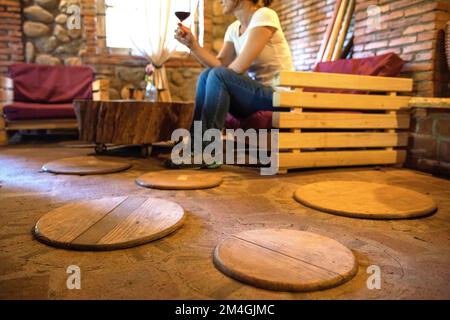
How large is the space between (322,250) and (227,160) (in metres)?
1.83

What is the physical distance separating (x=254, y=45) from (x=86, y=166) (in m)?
1.44

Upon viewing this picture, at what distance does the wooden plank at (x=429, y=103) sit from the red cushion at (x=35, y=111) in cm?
355

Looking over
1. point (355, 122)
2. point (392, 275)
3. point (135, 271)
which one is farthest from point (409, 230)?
point (355, 122)

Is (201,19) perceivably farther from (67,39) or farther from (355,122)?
(355,122)

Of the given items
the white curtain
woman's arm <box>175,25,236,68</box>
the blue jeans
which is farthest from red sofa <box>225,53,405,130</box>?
the white curtain

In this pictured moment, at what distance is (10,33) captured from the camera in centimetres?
460

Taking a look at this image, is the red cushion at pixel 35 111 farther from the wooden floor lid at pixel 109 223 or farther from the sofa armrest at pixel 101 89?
the wooden floor lid at pixel 109 223

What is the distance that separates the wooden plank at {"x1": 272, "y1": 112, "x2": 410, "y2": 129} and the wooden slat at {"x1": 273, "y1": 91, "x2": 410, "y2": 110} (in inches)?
2.3

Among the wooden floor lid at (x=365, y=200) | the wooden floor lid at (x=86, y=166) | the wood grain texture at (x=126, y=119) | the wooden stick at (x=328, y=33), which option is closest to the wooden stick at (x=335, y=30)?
the wooden stick at (x=328, y=33)

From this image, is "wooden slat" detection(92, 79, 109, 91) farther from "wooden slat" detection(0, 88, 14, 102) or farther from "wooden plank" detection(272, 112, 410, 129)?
"wooden plank" detection(272, 112, 410, 129)

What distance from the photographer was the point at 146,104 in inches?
110

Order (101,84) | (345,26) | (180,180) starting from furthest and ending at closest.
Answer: (101,84) < (345,26) < (180,180)

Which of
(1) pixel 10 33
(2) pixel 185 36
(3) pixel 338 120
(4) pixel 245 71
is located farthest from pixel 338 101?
(1) pixel 10 33

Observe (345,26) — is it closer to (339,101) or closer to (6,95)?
(339,101)
